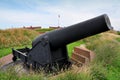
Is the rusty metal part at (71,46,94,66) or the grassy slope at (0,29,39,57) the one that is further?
the grassy slope at (0,29,39,57)

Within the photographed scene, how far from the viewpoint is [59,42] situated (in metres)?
7.07

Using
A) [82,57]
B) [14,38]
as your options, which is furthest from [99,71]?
[14,38]

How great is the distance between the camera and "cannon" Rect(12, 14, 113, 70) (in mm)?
6445

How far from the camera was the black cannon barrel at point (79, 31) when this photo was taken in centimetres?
638

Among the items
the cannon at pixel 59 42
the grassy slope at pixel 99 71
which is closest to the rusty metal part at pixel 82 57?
the grassy slope at pixel 99 71

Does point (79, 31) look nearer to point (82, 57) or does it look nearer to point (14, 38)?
point (82, 57)

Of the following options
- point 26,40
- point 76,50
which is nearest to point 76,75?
point 76,50

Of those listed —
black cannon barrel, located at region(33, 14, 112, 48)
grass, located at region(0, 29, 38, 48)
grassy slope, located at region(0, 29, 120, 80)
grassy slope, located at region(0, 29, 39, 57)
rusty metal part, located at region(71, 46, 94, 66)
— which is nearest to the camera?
grassy slope, located at region(0, 29, 120, 80)

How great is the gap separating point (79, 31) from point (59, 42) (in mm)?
747

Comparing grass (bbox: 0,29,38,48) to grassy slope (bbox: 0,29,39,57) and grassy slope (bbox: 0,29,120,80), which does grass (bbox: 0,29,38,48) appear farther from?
grassy slope (bbox: 0,29,120,80)

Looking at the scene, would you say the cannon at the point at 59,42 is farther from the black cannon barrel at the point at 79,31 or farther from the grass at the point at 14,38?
the grass at the point at 14,38

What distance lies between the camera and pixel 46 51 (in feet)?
23.2

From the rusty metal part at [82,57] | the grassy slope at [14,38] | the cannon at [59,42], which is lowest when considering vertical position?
the grassy slope at [14,38]

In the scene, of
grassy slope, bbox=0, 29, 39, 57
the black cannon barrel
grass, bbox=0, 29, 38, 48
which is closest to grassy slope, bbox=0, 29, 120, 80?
the black cannon barrel
